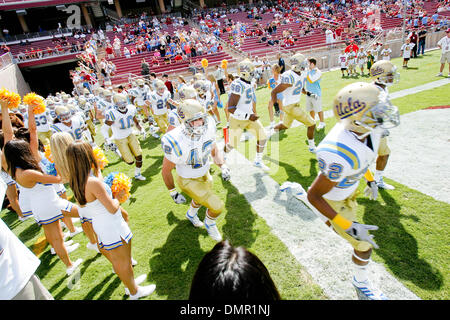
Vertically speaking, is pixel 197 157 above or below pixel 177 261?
above

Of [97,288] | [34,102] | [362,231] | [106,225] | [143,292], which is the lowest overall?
[97,288]

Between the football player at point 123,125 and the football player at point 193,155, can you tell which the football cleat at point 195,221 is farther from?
the football player at point 123,125

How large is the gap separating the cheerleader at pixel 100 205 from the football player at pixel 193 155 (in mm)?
991

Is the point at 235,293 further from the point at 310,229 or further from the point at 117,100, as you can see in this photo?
the point at 117,100

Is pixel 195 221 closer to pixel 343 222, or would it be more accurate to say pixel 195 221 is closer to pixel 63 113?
pixel 343 222

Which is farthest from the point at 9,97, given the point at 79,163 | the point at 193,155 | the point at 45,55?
the point at 45,55

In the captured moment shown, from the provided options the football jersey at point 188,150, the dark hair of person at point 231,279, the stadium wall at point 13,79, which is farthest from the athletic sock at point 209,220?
the stadium wall at point 13,79

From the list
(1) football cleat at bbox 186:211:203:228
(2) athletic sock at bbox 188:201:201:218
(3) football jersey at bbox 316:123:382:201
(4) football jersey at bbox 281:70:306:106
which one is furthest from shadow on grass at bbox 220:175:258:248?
(4) football jersey at bbox 281:70:306:106

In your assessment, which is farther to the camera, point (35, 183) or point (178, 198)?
point (178, 198)

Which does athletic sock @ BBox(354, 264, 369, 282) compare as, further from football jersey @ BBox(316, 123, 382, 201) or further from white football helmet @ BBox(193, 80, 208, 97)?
white football helmet @ BBox(193, 80, 208, 97)

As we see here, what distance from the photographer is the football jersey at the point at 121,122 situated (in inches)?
259

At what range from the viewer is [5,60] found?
19625 millimetres

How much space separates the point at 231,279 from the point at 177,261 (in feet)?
10.2
